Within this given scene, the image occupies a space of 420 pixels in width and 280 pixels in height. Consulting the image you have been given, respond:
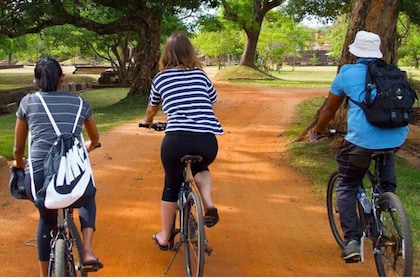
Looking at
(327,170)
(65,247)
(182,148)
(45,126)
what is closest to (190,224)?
(182,148)

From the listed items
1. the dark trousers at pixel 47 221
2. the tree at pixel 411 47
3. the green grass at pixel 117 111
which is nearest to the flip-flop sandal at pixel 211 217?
the dark trousers at pixel 47 221

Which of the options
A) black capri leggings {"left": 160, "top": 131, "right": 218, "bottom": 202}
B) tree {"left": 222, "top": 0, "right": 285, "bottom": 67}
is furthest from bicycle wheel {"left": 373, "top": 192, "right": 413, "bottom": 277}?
tree {"left": 222, "top": 0, "right": 285, "bottom": 67}

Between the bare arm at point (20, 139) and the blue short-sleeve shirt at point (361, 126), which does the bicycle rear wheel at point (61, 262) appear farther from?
the blue short-sleeve shirt at point (361, 126)

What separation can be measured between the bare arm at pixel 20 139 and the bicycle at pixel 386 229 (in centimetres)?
221

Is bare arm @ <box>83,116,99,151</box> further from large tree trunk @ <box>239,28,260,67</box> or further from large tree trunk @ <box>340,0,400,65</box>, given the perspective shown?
large tree trunk @ <box>239,28,260,67</box>

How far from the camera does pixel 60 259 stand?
11.1 feet

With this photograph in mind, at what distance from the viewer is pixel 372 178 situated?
4.29 m

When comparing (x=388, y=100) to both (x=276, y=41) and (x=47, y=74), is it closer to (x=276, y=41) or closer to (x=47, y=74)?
(x=47, y=74)

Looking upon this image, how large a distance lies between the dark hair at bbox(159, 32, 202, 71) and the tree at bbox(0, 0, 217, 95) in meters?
14.8

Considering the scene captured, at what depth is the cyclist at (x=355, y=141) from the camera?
4.04 m

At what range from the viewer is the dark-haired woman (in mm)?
3467

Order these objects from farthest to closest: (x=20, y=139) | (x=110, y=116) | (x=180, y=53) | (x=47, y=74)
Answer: (x=110, y=116) < (x=180, y=53) < (x=20, y=139) < (x=47, y=74)

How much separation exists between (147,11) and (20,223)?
15.4 metres

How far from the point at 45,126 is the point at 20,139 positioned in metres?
0.30
